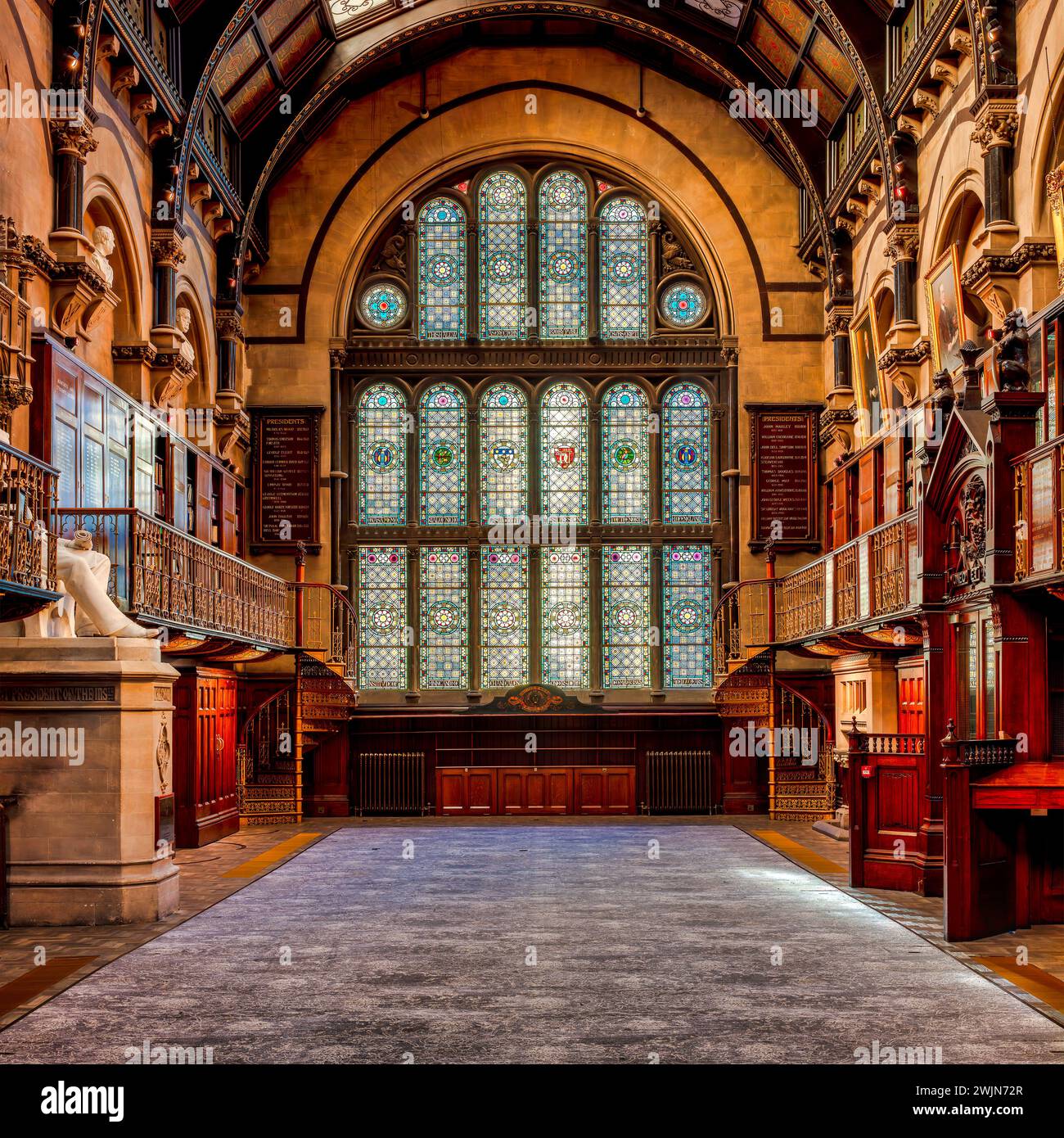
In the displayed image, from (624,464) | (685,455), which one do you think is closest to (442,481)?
(624,464)

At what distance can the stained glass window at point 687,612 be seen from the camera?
24469 mm

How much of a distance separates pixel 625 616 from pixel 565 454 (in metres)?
3.00

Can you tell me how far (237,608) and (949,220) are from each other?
9956 mm

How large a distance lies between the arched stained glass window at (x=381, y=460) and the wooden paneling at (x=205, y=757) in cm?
479

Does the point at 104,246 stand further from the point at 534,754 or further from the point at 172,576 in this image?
the point at 534,754

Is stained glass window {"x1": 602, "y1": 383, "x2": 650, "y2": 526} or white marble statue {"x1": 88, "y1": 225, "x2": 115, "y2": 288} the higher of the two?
white marble statue {"x1": 88, "y1": 225, "x2": 115, "y2": 288}

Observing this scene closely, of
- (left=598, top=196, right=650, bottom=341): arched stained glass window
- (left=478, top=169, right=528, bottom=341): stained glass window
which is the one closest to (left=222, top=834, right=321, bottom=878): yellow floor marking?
(left=478, top=169, right=528, bottom=341): stained glass window

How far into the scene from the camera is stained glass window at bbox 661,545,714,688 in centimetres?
2447

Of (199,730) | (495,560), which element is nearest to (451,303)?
(495,560)

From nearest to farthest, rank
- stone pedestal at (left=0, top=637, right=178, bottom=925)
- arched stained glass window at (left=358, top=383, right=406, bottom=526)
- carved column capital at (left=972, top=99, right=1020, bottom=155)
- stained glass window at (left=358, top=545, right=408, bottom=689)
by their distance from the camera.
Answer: stone pedestal at (left=0, top=637, right=178, bottom=925) → carved column capital at (left=972, top=99, right=1020, bottom=155) → stained glass window at (left=358, top=545, right=408, bottom=689) → arched stained glass window at (left=358, top=383, right=406, bottom=526)

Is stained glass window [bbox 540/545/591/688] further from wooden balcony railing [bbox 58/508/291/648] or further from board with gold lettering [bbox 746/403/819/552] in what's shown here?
wooden balcony railing [bbox 58/508/291/648]

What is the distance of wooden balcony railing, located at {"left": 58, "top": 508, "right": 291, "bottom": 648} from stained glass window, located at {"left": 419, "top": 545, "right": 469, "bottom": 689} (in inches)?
203

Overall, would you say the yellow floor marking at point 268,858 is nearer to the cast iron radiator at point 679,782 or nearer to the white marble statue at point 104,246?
the cast iron radiator at point 679,782

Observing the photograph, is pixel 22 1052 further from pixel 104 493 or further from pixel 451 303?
pixel 451 303
